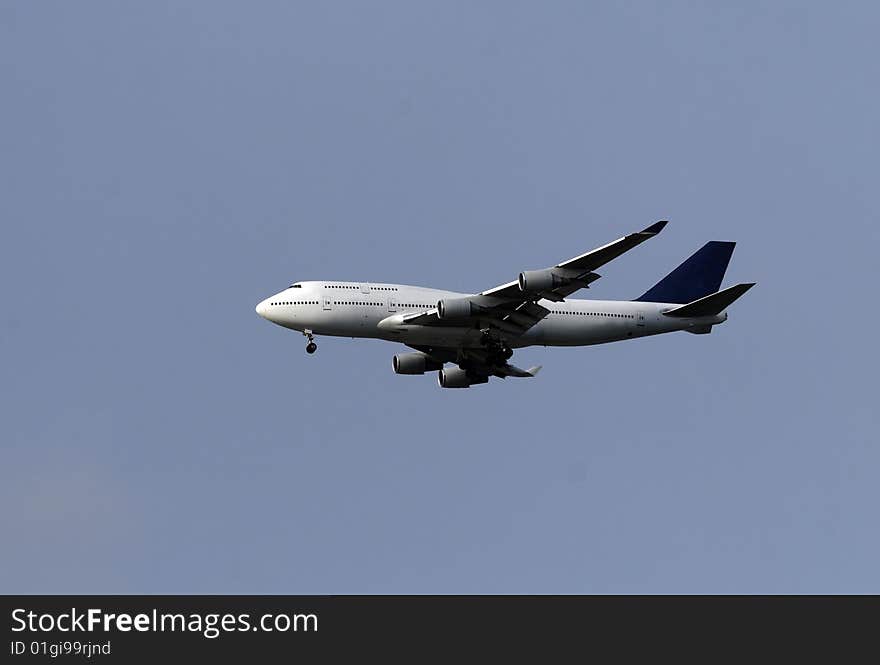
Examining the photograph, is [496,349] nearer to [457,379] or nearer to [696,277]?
[457,379]

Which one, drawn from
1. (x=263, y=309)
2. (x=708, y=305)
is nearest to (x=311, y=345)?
(x=263, y=309)

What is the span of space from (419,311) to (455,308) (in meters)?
3.11

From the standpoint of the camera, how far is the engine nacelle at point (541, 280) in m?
65.9

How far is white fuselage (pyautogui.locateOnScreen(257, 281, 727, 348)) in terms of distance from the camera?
6962 centimetres

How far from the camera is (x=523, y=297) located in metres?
68.1

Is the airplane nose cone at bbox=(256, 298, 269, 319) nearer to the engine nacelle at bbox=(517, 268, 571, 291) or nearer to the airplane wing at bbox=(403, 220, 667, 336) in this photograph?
the airplane wing at bbox=(403, 220, 667, 336)

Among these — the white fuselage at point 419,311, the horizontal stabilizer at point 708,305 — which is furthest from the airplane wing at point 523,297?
the horizontal stabilizer at point 708,305

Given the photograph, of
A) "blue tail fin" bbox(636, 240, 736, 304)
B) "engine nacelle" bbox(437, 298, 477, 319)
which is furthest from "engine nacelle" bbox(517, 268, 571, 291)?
"blue tail fin" bbox(636, 240, 736, 304)

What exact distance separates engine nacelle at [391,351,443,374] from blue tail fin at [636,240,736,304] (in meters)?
11.1
